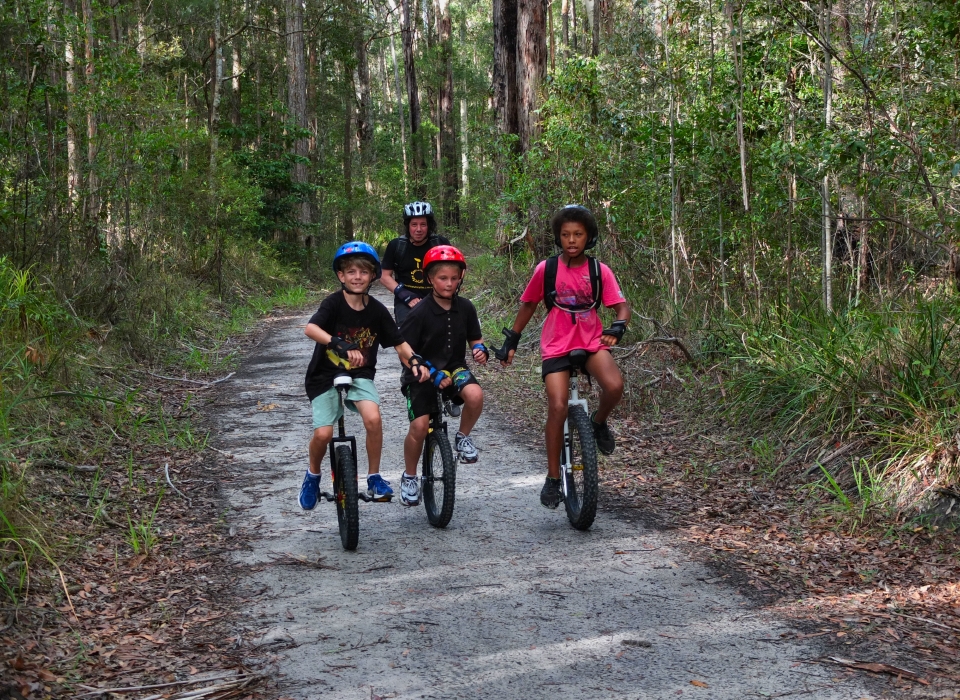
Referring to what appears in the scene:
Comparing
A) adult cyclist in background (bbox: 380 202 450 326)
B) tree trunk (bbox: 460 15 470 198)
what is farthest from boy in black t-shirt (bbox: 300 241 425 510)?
tree trunk (bbox: 460 15 470 198)

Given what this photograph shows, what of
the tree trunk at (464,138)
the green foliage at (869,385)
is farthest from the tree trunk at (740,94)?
the tree trunk at (464,138)

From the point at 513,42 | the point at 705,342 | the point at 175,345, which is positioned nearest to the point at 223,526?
the point at 705,342

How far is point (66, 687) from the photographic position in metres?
3.76

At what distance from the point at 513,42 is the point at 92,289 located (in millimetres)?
10854

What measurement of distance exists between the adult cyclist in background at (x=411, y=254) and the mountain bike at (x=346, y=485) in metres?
2.46

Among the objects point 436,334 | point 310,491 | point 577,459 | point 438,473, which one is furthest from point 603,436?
point 310,491

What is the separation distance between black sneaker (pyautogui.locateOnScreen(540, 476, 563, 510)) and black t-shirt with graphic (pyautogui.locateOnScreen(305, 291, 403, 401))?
138 cm

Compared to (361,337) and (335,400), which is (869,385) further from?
(335,400)

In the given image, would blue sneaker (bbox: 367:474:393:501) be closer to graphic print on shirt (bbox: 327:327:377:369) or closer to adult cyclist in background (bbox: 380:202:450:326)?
graphic print on shirt (bbox: 327:327:377:369)

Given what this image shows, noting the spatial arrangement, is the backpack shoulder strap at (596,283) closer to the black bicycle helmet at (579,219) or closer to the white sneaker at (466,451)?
the black bicycle helmet at (579,219)

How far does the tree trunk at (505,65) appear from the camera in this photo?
1744cm

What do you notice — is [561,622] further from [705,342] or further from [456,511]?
[705,342]

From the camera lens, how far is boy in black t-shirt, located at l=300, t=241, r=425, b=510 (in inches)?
218

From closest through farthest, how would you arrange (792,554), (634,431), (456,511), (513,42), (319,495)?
(792,554) → (319,495) → (456,511) → (634,431) → (513,42)
